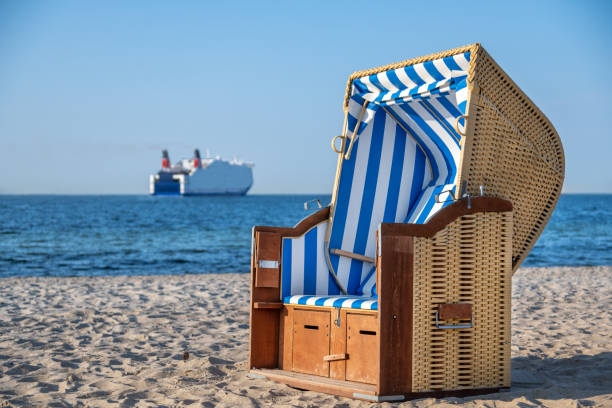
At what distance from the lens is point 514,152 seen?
2.91m

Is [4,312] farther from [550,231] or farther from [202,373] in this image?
[550,231]

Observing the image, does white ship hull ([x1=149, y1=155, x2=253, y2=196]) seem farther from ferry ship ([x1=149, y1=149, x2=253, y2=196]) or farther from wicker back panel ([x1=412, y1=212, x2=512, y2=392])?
wicker back panel ([x1=412, y1=212, x2=512, y2=392])

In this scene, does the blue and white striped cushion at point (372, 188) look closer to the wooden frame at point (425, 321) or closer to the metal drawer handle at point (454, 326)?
the wooden frame at point (425, 321)

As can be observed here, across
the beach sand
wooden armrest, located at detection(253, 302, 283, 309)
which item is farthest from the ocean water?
wooden armrest, located at detection(253, 302, 283, 309)

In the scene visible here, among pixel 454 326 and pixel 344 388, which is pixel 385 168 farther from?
pixel 344 388

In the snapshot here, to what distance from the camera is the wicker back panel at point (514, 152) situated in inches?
107

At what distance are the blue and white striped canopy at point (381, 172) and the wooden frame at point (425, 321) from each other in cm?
44

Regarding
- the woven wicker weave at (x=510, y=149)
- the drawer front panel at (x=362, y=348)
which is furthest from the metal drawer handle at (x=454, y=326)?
the woven wicker weave at (x=510, y=149)

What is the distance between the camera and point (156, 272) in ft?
38.1

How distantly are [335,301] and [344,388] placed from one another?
393mm

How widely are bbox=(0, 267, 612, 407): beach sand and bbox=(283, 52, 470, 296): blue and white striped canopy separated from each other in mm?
684

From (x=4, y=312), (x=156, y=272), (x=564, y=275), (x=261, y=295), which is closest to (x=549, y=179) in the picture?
(x=261, y=295)

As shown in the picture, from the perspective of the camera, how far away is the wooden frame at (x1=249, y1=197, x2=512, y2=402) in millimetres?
2529

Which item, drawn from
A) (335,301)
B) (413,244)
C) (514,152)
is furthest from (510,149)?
(335,301)
